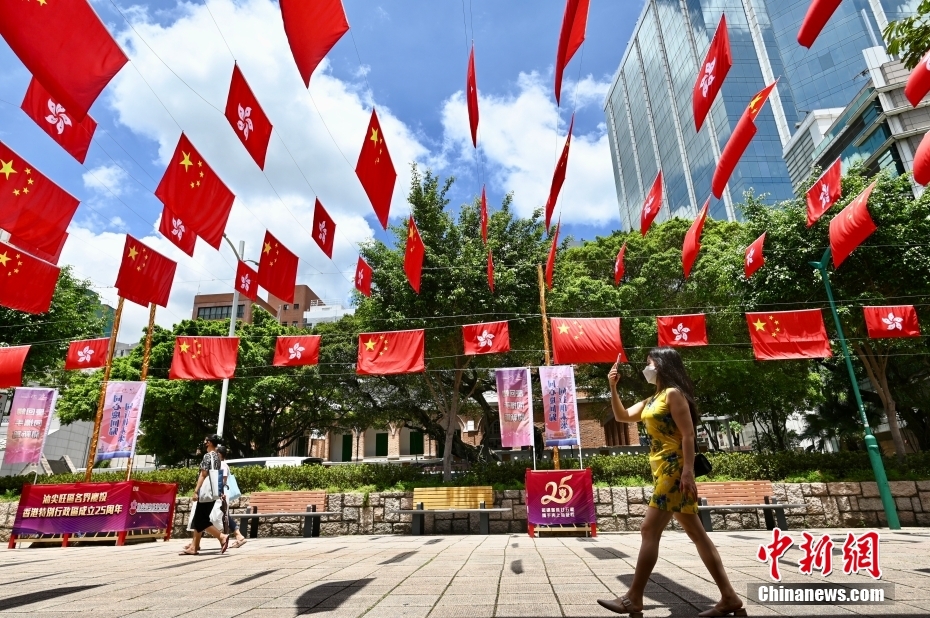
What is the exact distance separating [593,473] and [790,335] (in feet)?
18.3

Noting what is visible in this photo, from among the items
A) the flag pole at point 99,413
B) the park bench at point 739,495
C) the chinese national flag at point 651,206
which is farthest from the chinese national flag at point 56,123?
the park bench at point 739,495

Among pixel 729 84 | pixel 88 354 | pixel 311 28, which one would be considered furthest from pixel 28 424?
pixel 729 84

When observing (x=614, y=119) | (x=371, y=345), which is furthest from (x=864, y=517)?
(x=614, y=119)

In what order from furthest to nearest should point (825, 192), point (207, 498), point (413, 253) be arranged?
point (825, 192), point (413, 253), point (207, 498)

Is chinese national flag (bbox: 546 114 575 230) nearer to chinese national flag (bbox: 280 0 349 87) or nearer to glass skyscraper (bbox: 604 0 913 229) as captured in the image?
chinese national flag (bbox: 280 0 349 87)

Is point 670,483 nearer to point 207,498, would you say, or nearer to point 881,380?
point 207,498

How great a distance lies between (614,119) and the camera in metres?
86.5

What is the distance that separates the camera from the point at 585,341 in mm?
11930

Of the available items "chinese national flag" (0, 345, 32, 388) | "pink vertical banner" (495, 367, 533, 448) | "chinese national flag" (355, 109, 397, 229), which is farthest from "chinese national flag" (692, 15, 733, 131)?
"chinese national flag" (0, 345, 32, 388)

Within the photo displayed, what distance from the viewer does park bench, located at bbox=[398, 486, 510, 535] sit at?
11.1 m

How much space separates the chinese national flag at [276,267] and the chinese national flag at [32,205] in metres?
2.96

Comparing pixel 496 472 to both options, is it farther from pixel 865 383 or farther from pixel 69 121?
pixel 865 383

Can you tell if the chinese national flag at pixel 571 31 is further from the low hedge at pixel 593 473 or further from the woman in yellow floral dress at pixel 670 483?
the low hedge at pixel 593 473

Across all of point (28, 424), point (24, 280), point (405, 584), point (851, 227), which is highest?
point (851, 227)
